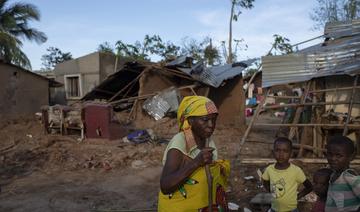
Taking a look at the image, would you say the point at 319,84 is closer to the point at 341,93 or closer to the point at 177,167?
the point at 341,93

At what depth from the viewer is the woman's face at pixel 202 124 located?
7.07 ft

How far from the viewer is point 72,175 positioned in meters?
7.80

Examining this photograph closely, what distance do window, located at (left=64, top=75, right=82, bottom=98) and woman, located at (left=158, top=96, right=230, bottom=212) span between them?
768 inches

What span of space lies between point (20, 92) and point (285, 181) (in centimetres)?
1611

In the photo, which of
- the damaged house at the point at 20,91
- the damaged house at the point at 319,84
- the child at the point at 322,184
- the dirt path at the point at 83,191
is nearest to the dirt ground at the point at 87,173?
the dirt path at the point at 83,191

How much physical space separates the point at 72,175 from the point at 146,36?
2201 cm

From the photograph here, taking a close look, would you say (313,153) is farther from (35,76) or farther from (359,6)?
(359,6)

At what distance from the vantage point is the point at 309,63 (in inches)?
335

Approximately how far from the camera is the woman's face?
7.07ft

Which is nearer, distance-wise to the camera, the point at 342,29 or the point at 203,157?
the point at 203,157

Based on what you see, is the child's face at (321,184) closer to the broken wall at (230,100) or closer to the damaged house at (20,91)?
the broken wall at (230,100)

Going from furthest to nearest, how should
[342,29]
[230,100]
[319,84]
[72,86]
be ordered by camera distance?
1. [72,86]
2. [230,100]
3. [342,29]
4. [319,84]

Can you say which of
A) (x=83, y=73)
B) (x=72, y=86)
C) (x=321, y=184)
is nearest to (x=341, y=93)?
(x=321, y=184)

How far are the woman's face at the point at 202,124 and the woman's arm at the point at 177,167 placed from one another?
151 mm
